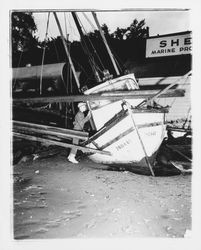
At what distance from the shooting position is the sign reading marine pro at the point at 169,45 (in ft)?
27.2

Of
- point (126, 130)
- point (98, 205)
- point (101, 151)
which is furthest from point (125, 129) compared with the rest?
point (98, 205)

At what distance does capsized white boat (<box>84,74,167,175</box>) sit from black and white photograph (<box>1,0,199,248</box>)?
0.03m

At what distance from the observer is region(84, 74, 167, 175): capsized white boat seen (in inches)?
243

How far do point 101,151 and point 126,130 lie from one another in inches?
33.8

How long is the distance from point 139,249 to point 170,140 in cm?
600

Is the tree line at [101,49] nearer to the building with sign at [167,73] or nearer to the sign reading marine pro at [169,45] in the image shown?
the building with sign at [167,73]

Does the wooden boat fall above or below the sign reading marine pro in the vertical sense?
below

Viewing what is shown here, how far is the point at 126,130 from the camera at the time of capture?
6.21m

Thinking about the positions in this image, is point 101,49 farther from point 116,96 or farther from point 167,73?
point 116,96

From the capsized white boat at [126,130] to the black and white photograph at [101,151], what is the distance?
0.03m

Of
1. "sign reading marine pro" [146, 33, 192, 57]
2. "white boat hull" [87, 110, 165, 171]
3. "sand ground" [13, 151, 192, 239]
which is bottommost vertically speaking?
"sand ground" [13, 151, 192, 239]

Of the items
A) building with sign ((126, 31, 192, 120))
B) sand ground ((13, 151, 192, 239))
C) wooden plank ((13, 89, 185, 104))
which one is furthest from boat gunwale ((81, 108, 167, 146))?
building with sign ((126, 31, 192, 120))

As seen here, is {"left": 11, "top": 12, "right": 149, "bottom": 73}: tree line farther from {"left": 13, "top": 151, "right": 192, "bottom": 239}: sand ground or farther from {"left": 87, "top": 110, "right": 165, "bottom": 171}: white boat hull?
{"left": 13, "top": 151, "right": 192, "bottom": 239}: sand ground
